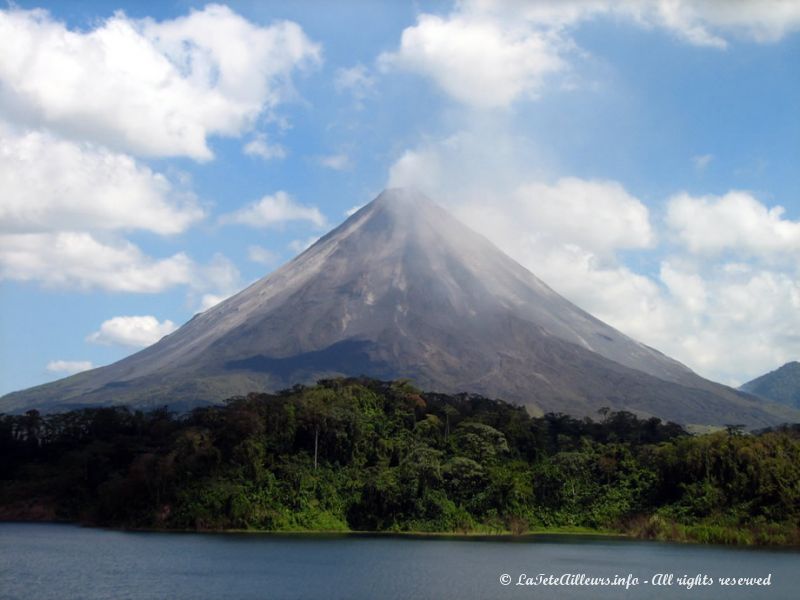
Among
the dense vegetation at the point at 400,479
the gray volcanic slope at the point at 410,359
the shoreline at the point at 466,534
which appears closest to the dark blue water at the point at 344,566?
the shoreline at the point at 466,534

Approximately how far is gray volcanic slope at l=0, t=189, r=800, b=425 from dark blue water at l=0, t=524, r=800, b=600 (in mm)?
94178

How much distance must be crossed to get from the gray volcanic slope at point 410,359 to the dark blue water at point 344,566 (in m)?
94.2

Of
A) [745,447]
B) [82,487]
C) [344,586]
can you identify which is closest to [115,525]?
[82,487]

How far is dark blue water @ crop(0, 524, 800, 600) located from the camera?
98.7 feet

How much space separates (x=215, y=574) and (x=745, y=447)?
31953 millimetres

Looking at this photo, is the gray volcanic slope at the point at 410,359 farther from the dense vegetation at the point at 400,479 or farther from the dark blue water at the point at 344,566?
the dark blue water at the point at 344,566

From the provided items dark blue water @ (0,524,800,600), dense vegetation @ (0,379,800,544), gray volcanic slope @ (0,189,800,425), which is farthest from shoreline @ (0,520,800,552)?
gray volcanic slope @ (0,189,800,425)

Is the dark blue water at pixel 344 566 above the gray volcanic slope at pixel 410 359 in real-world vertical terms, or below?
below

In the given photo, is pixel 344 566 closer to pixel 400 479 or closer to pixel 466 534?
pixel 400 479

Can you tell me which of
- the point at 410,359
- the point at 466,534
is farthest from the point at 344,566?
the point at 410,359

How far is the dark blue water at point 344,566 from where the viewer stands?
3008 centimetres

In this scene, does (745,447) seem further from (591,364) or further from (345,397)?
(591,364)

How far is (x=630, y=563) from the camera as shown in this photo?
37.7 meters

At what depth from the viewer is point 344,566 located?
117 feet
